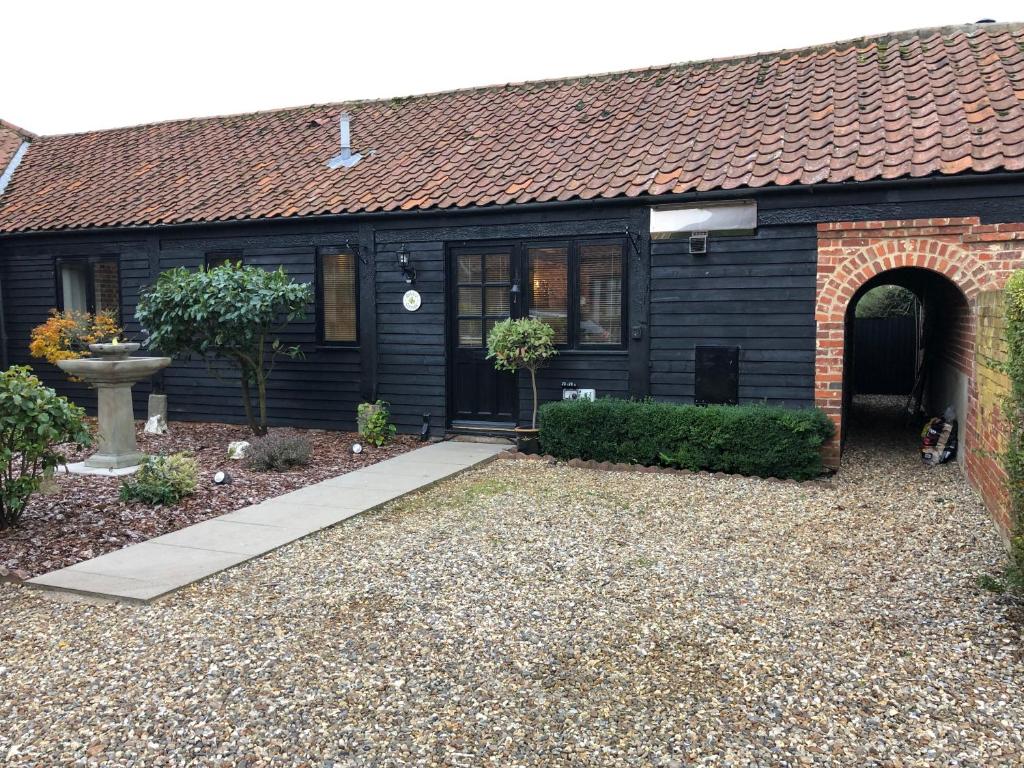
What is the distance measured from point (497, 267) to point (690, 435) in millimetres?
3423

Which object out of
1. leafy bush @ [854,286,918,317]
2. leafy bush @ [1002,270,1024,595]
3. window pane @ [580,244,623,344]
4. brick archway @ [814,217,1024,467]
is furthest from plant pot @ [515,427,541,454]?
leafy bush @ [854,286,918,317]

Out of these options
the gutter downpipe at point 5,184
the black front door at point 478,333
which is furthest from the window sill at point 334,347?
the gutter downpipe at point 5,184

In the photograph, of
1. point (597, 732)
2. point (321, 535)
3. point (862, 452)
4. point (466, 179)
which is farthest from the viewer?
point (466, 179)

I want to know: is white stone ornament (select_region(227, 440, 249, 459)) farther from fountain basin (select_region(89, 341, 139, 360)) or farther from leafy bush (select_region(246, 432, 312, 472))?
fountain basin (select_region(89, 341, 139, 360))

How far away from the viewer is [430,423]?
33.7 ft

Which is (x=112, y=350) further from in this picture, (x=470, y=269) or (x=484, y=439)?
(x=484, y=439)

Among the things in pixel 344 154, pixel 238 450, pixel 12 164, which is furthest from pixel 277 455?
pixel 12 164

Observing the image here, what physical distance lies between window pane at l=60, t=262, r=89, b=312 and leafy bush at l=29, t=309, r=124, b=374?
15.7 inches

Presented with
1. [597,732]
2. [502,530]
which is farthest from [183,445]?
[597,732]

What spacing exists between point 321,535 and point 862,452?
652 cm

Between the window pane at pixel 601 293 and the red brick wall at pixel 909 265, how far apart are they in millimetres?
2212

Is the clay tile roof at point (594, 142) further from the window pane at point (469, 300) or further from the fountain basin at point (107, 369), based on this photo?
the fountain basin at point (107, 369)

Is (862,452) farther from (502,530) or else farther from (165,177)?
(165,177)

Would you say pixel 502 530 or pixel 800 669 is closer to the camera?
pixel 800 669
